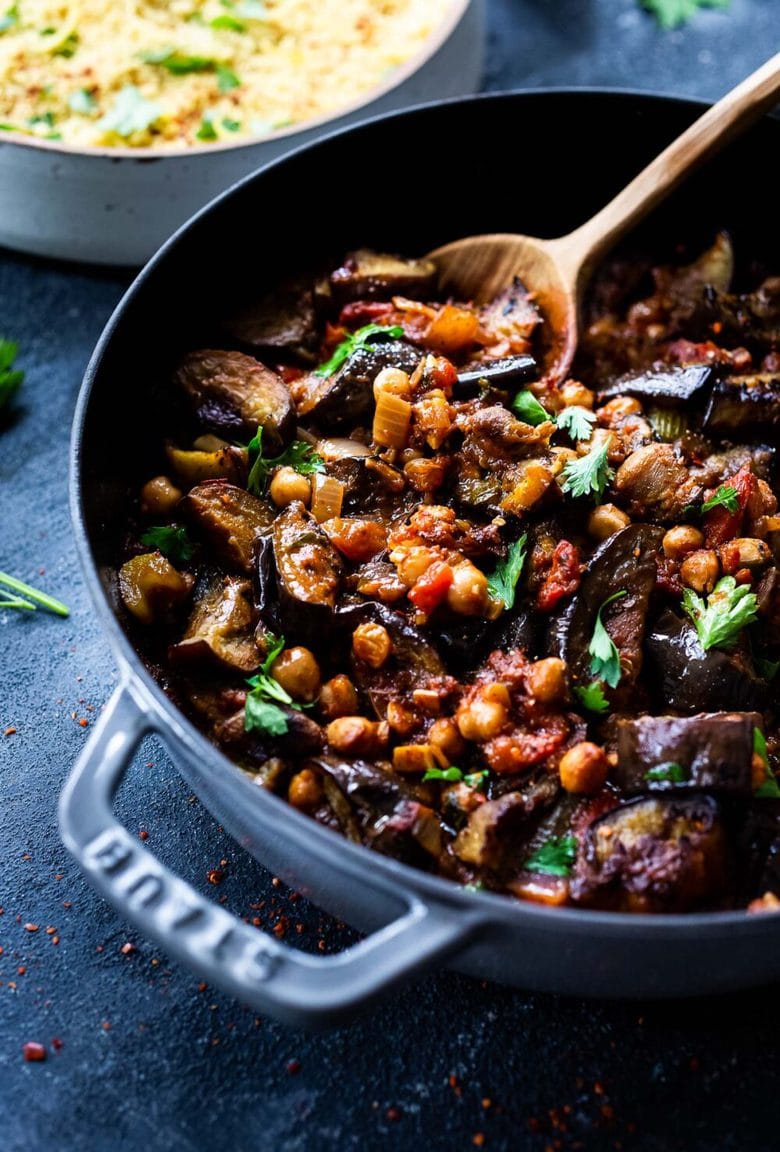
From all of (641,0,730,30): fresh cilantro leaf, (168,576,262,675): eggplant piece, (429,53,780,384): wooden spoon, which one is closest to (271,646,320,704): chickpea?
(168,576,262,675): eggplant piece

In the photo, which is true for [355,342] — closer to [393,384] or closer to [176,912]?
[393,384]

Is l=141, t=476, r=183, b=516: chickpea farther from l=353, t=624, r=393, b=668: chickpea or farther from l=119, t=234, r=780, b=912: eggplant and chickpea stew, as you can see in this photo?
l=353, t=624, r=393, b=668: chickpea

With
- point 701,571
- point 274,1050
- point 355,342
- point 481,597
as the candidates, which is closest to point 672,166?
point 355,342

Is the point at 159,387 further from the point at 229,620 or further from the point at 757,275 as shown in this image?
the point at 757,275

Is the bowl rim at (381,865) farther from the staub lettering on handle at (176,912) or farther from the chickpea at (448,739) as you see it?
the chickpea at (448,739)

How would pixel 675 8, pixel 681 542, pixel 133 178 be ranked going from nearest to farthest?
pixel 681 542 → pixel 133 178 → pixel 675 8

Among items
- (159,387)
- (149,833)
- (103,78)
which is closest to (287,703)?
(149,833)
